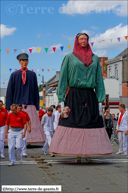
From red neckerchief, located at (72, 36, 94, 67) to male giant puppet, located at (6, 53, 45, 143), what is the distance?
11.9 ft

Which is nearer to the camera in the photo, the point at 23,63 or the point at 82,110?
the point at 82,110

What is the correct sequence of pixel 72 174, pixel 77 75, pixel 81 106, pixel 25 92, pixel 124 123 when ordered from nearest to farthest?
pixel 72 174 < pixel 77 75 < pixel 81 106 < pixel 25 92 < pixel 124 123

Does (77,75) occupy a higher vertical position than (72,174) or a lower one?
higher

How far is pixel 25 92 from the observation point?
13039 mm

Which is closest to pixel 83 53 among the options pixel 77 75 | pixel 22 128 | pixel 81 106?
pixel 77 75

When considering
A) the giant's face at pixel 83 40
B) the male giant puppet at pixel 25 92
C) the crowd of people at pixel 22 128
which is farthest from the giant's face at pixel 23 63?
the giant's face at pixel 83 40

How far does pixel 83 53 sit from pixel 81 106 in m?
1.32

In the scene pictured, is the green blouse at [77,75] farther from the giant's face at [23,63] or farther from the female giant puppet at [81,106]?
the giant's face at [23,63]

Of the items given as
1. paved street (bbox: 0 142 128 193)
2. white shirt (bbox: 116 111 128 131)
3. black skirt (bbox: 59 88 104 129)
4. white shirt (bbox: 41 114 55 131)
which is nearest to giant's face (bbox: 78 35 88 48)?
black skirt (bbox: 59 88 104 129)

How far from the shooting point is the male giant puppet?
13008 mm

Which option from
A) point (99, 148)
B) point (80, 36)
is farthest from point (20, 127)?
point (80, 36)

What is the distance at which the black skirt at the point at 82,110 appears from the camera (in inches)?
374

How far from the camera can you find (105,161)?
1019 centimetres

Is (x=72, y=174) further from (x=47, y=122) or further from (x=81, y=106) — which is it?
(x=47, y=122)
